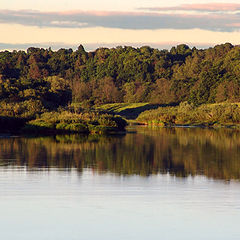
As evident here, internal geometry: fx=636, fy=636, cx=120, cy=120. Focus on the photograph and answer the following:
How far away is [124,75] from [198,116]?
7146 centimetres

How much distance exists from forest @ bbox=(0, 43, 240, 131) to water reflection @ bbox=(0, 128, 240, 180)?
18.1 m

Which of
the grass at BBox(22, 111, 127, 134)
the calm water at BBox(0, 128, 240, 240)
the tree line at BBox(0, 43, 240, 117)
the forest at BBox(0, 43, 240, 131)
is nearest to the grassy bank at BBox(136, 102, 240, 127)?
the forest at BBox(0, 43, 240, 131)

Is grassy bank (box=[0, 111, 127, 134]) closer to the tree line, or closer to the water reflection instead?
the water reflection

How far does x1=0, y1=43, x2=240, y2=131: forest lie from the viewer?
60.2 metres

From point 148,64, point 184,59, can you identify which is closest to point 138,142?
point 148,64

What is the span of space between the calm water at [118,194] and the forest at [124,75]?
26.3 m

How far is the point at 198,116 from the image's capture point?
237ft

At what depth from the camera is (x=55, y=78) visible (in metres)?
63.2

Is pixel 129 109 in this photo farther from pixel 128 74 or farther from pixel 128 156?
pixel 128 156

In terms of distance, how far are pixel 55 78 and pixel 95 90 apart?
204 ft

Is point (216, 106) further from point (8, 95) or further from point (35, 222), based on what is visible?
point (35, 222)

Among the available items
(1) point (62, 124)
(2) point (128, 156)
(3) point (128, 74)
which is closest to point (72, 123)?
(1) point (62, 124)

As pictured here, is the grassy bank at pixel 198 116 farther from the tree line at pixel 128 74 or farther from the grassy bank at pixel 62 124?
the grassy bank at pixel 62 124

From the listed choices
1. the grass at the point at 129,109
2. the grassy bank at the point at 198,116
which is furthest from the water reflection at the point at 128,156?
the grass at the point at 129,109
